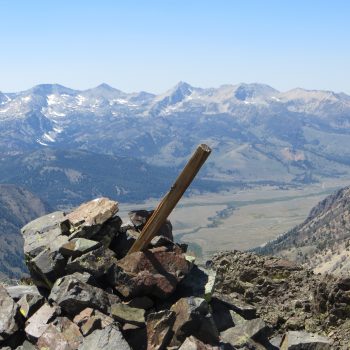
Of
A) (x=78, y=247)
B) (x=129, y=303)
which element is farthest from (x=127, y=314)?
(x=78, y=247)

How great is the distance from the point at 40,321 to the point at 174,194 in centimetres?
873

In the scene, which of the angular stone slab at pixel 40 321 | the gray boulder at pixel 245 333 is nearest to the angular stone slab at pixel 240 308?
the gray boulder at pixel 245 333

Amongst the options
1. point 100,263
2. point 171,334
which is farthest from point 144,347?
point 100,263

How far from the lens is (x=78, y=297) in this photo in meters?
24.2

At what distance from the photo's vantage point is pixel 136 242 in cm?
2814

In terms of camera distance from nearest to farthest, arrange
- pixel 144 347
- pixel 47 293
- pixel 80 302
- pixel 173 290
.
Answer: pixel 144 347, pixel 80 302, pixel 173 290, pixel 47 293

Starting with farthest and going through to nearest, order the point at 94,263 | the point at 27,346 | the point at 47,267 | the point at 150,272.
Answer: the point at 47,267 → the point at 94,263 → the point at 150,272 → the point at 27,346

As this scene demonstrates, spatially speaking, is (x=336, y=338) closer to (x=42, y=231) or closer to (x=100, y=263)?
(x=100, y=263)

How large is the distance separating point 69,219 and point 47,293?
4.99 meters

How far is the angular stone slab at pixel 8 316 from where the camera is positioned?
2425 cm

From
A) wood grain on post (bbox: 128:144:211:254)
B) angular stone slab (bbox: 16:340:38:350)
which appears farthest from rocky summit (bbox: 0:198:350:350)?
wood grain on post (bbox: 128:144:211:254)

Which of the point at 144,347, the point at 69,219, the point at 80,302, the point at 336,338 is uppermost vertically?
the point at 69,219

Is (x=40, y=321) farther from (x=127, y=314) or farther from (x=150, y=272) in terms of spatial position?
(x=150, y=272)

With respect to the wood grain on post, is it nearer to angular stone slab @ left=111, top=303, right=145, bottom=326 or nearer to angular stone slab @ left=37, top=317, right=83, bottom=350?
angular stone slab @ left=111, top=303, right=145, bottom=326
